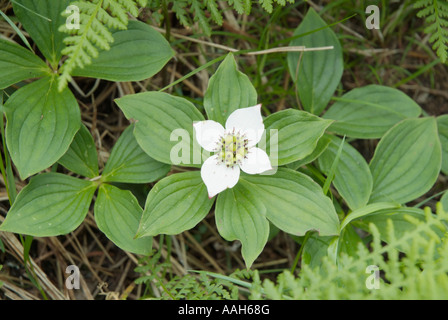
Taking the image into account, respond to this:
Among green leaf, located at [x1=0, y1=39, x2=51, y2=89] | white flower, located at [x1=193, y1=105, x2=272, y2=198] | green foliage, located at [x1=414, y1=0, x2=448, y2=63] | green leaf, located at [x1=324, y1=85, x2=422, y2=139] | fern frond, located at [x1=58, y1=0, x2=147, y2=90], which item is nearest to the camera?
fern frond, located at [x1=58, y1=0, x2=147, y2=90]

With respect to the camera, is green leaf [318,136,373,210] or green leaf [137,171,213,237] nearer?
green leaf [137,171,213,237]

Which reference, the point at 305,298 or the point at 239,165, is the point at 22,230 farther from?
the point at 305,298

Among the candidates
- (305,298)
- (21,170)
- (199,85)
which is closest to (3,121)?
(21,170)

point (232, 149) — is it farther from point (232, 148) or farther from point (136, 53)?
point (136, 53)

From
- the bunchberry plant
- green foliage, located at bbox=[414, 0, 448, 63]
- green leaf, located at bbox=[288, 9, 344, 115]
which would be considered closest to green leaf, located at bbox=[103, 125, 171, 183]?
the bunchberry plant

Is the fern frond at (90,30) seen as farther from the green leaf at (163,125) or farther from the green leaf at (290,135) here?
the green leaf at (290,135)

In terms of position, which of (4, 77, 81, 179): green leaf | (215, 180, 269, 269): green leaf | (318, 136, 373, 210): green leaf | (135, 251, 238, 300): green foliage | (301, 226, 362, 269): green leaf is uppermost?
(4, 77, 81, 179): green leaf

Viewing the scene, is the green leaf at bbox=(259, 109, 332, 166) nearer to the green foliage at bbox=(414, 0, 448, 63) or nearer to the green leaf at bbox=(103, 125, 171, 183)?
the green leaf at bbox=(103, 125, 171, 183)
